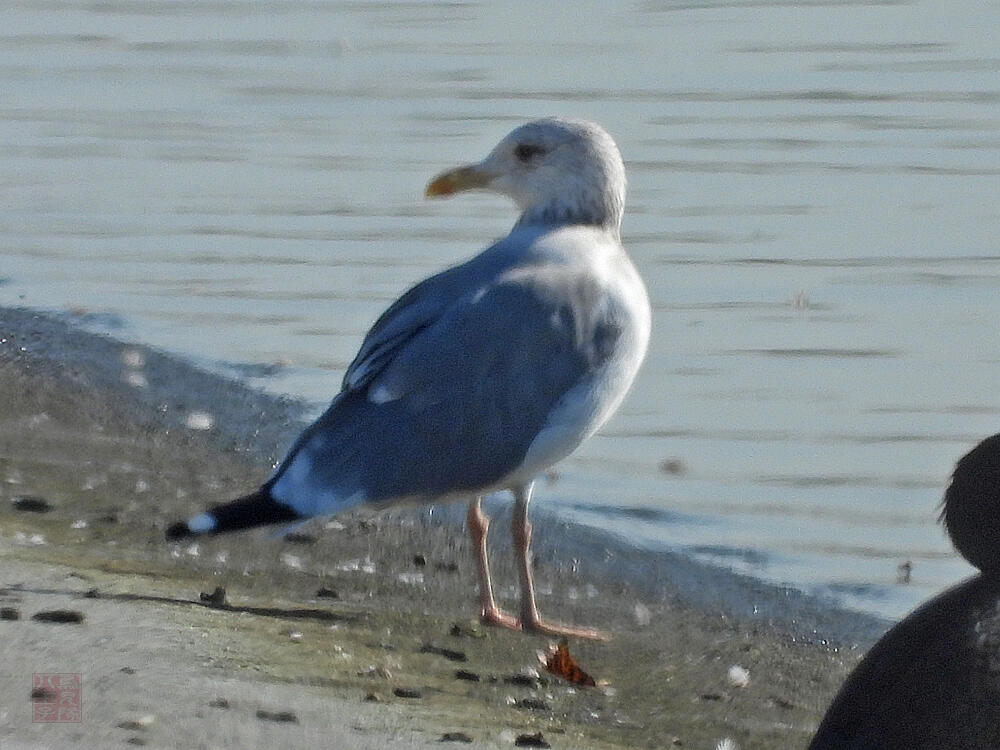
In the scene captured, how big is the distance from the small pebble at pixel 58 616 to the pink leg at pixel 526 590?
1.32 metres

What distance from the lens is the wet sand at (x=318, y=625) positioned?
4.51 meters

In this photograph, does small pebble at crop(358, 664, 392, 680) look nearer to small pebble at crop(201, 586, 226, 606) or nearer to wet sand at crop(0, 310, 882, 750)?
wet sand at crop(0, 310, 882, 750)

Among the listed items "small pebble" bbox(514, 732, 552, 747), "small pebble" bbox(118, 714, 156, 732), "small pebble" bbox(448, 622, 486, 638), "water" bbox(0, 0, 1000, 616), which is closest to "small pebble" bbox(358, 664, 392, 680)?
"small pebble" bbox(514, 732, 552, 747)

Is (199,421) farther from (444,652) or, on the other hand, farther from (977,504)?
(977,504)

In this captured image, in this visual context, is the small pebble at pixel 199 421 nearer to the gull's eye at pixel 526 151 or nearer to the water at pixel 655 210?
the water at pixel 655 210

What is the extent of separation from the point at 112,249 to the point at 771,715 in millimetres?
6443

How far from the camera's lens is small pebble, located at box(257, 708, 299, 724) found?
4414 millimetres

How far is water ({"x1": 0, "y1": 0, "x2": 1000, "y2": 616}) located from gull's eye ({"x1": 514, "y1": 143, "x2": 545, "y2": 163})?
1.43 m

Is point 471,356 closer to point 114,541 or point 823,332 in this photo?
point 114,541

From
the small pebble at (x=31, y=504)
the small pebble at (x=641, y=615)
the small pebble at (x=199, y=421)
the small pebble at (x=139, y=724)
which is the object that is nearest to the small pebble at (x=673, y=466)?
the small pebble at (x=641, y=615)

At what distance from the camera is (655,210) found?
11141mm

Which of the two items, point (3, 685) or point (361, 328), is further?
point (361, 328)

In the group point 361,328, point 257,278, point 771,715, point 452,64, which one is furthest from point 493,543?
point 452,64

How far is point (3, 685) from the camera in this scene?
435 cm
